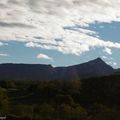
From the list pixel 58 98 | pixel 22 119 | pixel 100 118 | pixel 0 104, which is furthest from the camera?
pixel 58 98

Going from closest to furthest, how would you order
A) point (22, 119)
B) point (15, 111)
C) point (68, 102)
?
point (22, 119) → point (15, 111) → point (68, 102)

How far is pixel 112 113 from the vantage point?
12162 centimetres

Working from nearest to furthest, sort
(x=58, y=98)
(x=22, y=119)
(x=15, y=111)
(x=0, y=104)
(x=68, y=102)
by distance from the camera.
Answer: (x=22, y=119)
(x=15, y=111)
(x=0, y=104)
(x=68, y=102)
(x=58, y=98)

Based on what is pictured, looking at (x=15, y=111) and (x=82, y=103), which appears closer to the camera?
(x=15, y=111)

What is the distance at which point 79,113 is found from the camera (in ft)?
464

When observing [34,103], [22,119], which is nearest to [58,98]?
[34,103]

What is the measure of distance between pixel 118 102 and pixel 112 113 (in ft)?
227

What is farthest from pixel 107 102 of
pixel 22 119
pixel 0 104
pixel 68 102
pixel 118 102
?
pixel 22 119

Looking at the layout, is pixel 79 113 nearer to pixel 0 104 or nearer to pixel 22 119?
pixel 0 104

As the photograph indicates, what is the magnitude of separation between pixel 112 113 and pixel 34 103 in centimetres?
7874

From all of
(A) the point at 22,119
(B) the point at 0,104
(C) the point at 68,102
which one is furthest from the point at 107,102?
(A) the point at 22,119

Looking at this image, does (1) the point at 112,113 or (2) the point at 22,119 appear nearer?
(2) the point at 22,119

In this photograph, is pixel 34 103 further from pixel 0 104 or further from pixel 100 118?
pixel 100 118

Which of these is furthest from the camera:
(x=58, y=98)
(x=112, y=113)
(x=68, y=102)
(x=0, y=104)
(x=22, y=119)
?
(x=58, y=98)
